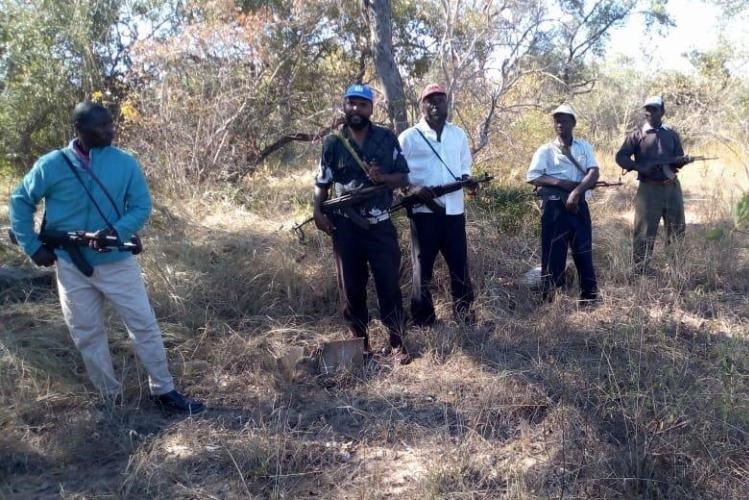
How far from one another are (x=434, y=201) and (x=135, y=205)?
1847mm

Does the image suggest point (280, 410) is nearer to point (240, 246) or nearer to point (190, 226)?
point (240, 246)

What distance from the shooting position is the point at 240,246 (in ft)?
19.3

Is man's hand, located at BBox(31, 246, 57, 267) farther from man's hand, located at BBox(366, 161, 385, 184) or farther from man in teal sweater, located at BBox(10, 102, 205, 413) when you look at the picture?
man's hand, located at BBox(366, 161, 385, 184)

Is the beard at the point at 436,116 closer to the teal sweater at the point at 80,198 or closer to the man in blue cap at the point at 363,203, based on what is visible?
the man in blue cap at the point at 363,203

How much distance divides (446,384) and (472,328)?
78 cm

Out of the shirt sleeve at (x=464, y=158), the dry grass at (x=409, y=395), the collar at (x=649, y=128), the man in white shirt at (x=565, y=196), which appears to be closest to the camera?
the dry grass at (x=409, y=395)

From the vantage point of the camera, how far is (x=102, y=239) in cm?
320

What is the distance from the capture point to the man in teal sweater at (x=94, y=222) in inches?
130

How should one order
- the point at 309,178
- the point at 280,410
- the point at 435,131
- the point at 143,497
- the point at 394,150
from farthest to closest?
1. the point at 309,178
2. the point at 435,131
3. the point at 394,150
4. the point at 280,410
5. the point at 143,497

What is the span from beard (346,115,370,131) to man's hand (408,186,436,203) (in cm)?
55

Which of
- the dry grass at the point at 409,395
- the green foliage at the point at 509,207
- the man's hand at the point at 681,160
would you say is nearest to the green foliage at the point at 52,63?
the dry grass at the point at 409,395

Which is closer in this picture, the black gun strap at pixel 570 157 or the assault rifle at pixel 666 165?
the black gun strap at pixel 570 157

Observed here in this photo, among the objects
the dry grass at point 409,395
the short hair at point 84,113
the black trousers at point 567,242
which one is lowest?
the dry grass at point 409,395

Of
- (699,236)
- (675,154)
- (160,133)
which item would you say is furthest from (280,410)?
(160,133)
